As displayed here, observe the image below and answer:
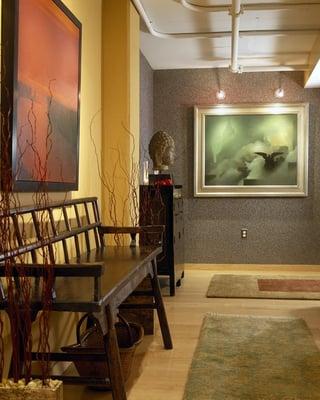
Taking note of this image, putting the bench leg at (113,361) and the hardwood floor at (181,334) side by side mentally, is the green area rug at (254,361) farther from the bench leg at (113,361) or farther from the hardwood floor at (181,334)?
the bench leg at (113,361)

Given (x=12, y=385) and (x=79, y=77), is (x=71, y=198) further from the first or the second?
(x=12, y=385)

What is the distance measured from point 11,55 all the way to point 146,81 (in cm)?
414

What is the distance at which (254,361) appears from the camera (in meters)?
3.08

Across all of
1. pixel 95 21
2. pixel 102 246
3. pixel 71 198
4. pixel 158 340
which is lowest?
pixel 158 340

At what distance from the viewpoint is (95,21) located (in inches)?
149

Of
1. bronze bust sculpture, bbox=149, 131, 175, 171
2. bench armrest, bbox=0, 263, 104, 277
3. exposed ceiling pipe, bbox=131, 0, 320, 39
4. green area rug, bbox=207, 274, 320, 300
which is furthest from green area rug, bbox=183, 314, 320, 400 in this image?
exposed ceiling pipe, bbox=131, 0, 320, 39

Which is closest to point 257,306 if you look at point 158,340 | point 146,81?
point 158,340

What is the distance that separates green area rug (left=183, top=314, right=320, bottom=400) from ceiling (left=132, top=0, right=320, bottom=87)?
2.45m

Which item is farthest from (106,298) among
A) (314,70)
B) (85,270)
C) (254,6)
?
(314,70)

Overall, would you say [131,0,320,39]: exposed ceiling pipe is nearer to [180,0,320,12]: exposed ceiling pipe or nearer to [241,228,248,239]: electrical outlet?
[180,0,320,12]: exposed ceiling pipe

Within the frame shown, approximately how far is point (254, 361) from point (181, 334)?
74cm

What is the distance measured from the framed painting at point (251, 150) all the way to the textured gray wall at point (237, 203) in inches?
4.2

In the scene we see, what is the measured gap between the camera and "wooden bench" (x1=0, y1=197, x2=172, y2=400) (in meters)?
1.88

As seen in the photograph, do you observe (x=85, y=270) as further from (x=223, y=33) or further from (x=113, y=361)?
(x=223, y=33)
